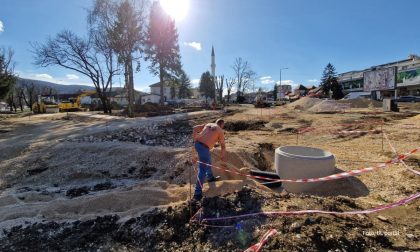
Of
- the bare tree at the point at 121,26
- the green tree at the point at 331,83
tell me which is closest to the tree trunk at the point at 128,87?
the bare tree at the point at 121,26

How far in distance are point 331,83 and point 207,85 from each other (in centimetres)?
3563

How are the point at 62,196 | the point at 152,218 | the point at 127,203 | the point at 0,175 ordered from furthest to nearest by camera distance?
the point at 0,175 < the point at 62,196 < the point at 127,203 < the point at 152,218

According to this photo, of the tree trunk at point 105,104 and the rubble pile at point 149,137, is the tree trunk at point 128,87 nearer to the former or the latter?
the tree trunk at point 105,104

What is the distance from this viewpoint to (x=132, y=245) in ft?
13.5

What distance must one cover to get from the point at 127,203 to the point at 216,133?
→ 2.22m

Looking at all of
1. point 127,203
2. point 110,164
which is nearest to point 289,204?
point 127,203

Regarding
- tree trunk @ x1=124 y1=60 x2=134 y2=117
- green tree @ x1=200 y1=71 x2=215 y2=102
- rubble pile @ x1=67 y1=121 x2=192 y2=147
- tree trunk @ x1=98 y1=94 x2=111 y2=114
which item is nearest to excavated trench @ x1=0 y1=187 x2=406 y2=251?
rubble pile @ x1=67 y1=121 x2=192 y2=147

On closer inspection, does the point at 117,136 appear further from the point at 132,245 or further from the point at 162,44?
the point at 162,44

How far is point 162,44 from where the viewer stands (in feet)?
135

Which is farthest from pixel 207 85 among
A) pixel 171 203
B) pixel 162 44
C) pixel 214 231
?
pixel 214 231

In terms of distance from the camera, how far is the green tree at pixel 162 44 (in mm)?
40750

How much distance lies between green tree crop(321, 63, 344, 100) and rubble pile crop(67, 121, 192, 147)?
61.4m

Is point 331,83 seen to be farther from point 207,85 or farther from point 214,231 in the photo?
point 214,231

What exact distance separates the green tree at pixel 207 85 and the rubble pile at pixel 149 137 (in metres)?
73.5
